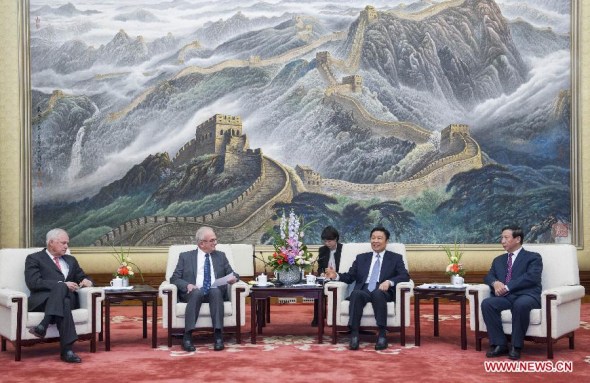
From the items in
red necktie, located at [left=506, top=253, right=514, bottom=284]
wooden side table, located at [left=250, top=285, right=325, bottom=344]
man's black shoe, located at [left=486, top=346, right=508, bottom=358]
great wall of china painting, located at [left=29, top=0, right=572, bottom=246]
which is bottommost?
man's black shoe, located at [left=486, top=346, right=508, bottom=358]

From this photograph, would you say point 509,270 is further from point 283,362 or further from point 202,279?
point 202,279

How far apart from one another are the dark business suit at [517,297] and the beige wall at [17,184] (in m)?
4.36

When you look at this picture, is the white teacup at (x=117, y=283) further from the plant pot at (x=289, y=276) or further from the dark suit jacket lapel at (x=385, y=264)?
the dark suit jacket lapel at (x=385, y=264)

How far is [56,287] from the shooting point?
22.5 feet

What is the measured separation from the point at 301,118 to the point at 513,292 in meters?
5.54

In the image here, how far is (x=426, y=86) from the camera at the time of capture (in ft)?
39.1

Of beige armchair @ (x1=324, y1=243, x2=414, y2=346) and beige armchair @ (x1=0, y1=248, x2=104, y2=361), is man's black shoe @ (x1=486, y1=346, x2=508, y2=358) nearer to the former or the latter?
beige armchair @ (x1=324, y1=243, x2=414, y2=346)

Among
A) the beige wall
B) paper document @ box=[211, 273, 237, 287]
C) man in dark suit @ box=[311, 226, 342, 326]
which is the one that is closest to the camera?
paper document @ box=[211, 273, 237, 287]

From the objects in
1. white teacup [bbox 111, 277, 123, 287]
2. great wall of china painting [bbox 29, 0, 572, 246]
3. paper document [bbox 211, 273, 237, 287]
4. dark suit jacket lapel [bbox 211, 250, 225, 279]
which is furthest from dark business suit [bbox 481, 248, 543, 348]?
great wall of china painting [bbox 29, 0, 572, 246]

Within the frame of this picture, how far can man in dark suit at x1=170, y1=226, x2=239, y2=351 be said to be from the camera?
7.37m

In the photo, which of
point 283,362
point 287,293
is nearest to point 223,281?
point 287,293

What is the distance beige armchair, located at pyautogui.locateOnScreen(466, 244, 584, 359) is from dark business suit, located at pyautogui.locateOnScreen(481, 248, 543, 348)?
0.08 m

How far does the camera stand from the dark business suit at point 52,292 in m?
6.79

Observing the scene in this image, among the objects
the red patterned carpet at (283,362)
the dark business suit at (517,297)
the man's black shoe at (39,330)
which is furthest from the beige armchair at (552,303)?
the man's black shoe at (39,330)
